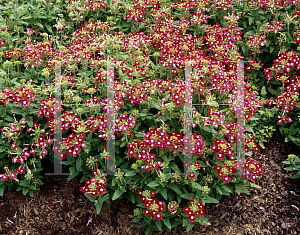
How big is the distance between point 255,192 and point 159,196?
5.09 feet

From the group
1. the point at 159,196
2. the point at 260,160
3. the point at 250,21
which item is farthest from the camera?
the point at 250,21

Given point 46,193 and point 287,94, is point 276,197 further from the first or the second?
point 46,193

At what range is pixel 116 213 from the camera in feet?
14.8

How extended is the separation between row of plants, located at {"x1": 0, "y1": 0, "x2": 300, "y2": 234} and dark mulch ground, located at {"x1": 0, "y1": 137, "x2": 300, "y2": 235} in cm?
20

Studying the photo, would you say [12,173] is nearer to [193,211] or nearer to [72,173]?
[72,173]

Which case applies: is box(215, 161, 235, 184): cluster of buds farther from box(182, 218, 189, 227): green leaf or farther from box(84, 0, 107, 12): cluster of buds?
box(84, 0, 107, 12): cluster of buds

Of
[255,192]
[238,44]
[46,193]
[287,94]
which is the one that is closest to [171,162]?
[255,192]

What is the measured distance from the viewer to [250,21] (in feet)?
21.2

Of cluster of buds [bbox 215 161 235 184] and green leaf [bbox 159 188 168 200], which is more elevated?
cluster of buds [bbox 215 161 235 184]

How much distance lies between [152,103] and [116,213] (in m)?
1.66

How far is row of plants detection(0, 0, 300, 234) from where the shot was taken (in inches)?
165

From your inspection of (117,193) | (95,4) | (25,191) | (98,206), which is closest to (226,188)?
(117,193)

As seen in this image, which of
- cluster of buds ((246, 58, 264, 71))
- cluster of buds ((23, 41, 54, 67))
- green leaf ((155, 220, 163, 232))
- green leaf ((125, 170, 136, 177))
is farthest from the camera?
cluster of buds ((246, 58, 264, 71))

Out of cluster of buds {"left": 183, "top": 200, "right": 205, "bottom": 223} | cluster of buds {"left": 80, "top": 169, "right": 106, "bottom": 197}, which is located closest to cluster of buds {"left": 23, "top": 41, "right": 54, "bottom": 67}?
cluster of buds {"left": 80, "top": 169, "right": 106, "bottom": 197}
